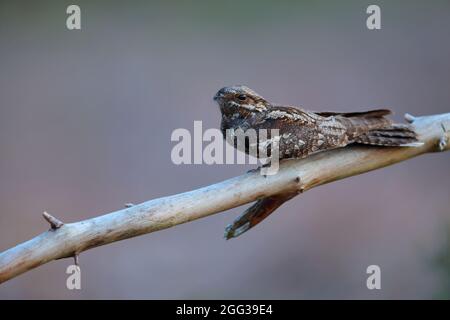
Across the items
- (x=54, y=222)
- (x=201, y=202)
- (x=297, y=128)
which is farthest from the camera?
(x=297, y=128)

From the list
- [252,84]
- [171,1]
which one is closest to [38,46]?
[171,1]

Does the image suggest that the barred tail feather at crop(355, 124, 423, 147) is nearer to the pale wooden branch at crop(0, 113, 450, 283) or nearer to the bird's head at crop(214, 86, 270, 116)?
the pale wooden branch at crop(0, 113, 450, 283)

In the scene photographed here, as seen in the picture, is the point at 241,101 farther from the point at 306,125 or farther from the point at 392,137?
the point at 392,137

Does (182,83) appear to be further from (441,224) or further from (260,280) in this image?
(441,224)

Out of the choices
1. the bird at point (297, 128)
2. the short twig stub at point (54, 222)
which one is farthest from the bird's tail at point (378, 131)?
the short twig stub at point (54, 222)

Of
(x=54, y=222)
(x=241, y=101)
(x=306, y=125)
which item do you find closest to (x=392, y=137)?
(x=306, y=125)

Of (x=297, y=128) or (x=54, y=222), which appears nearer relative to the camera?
(x=54, y=222)

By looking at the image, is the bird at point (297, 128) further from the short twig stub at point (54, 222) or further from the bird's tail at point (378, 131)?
the short twig stub at point (54, 222)
